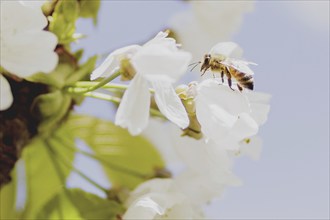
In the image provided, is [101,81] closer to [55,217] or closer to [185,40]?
[55,217]

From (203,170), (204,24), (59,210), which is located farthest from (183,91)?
(204,24)

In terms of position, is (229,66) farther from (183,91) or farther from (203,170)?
(203,170)

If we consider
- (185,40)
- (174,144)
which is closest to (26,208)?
(174,144)

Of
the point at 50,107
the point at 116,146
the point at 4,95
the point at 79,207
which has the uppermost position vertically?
the point at 4,95

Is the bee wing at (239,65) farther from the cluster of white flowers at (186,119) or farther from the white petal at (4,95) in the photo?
the white petal at (4,95)

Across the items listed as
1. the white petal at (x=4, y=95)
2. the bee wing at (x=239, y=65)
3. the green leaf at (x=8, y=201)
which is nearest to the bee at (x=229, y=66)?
the bee wing at (x=239, y=65)

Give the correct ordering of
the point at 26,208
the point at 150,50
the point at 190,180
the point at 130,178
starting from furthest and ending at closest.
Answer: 1. the point at 130,178
2. the point at 26,208
3. the point at 190,180
4. the point at 150,50

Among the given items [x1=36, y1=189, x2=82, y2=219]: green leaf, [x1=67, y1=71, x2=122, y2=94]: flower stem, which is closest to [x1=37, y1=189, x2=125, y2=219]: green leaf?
[x1=36, y1=189, x2=82, y2=219]: green leaf
